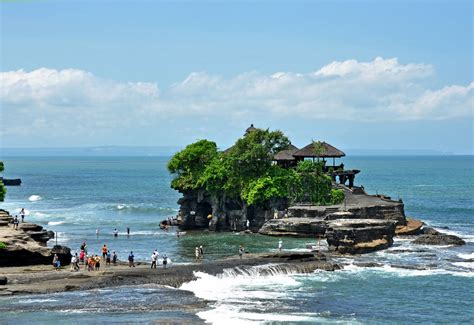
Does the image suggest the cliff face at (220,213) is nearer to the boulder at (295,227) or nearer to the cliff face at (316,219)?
the cliff face at (316,219)

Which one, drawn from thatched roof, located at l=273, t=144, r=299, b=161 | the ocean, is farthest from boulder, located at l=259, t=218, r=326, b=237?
thatched roof, located at l=273, t=144, r=299, b=161

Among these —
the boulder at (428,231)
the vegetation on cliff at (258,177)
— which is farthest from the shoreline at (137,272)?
the boulder at (428,231)

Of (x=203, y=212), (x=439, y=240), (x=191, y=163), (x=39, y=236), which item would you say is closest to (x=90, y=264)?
(x=39, y=236)

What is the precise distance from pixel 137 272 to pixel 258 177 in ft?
115

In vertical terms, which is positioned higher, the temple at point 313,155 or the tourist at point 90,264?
the temple at point 313,155

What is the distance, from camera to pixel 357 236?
7006 cm

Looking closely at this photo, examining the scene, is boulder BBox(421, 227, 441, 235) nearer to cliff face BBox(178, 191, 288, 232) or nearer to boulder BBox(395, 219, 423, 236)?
boulder BBox(395, 219, 423, 236)

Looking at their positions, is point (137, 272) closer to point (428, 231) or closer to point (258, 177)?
point (258, 177)

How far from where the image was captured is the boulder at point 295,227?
79.3 m

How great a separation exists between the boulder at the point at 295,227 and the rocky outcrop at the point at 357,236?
6317mm

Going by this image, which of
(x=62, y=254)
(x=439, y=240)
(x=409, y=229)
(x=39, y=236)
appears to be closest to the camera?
(x=62, y=254)

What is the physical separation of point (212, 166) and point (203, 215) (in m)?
7.17

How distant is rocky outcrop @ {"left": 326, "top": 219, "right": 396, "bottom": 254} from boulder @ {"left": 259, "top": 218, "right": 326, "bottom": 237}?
20.7ft

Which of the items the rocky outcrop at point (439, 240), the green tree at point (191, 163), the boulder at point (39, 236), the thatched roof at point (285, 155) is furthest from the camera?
the thatched roof at point (285, 155)
